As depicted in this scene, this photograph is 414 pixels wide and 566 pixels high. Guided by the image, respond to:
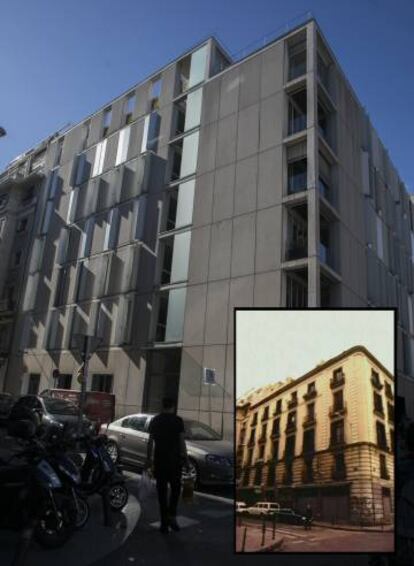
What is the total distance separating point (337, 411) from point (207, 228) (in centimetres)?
2240

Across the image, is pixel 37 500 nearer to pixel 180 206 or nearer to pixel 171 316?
pixel 171 316

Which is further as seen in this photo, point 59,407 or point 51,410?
point 59,407

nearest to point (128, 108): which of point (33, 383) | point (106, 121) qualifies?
point (106, 121)

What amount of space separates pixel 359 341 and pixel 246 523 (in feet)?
2.97

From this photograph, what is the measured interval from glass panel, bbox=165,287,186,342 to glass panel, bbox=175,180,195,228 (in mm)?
4018

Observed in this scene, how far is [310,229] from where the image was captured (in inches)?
809

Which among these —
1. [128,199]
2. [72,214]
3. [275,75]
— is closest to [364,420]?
[275,75]

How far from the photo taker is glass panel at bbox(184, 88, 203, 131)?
27953 millimetres

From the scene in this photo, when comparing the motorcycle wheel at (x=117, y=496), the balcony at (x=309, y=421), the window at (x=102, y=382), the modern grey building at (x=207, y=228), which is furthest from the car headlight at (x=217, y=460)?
the window at (x=102, y=382)

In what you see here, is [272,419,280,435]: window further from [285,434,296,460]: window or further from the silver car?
the silver car

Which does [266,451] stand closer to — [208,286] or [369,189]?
[208,286]

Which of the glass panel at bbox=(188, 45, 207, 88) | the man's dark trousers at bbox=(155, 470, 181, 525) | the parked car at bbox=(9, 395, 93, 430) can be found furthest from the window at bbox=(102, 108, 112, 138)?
A: the man's dark trousers at bbox=(155, 470, 181, 525)

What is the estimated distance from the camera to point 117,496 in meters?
7.10

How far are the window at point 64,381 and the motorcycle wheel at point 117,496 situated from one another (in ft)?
71.9
